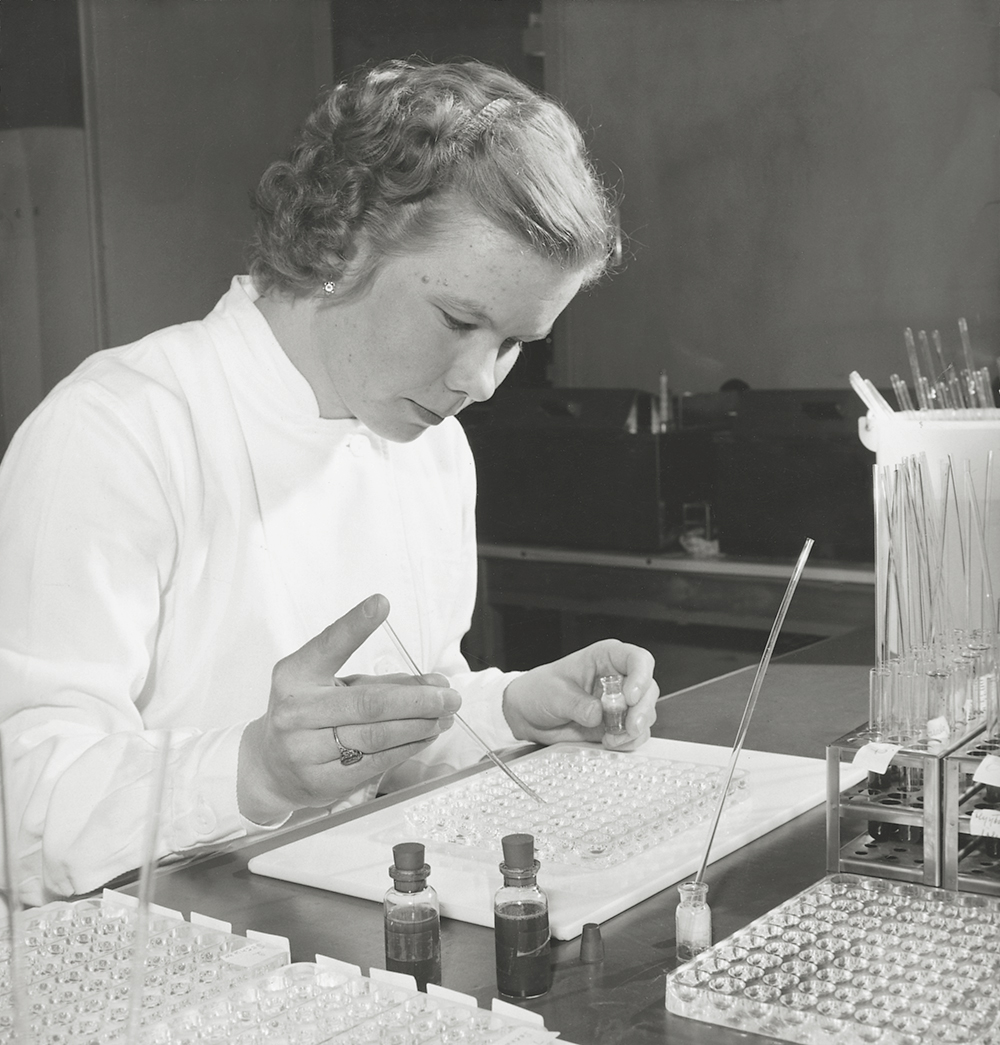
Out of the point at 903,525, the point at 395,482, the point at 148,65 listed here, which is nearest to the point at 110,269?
the point at 148,65

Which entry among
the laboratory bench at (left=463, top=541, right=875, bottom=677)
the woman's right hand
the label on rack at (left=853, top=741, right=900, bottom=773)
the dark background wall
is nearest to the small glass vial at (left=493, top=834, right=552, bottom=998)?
the woman's right hand

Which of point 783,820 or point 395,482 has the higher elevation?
point 395,482

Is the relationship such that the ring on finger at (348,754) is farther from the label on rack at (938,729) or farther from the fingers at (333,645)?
the label on rack at (938,729)

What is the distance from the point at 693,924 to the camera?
3.67ft

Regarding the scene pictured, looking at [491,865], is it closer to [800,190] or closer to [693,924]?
[693,924]

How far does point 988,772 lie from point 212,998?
71 centimetres

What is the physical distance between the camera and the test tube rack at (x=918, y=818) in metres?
1.24

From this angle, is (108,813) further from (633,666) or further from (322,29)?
(322,29)

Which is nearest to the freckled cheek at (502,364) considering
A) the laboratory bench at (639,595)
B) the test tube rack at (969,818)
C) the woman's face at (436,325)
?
the woman's face at (436,325)

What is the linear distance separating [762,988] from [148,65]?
1.38m

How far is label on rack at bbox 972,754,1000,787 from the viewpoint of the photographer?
1196 mm

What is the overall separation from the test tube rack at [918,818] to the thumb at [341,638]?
482 millimetres

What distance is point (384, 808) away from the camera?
1542 mm

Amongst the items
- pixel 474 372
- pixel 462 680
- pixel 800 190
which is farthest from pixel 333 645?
pixel 800 190
